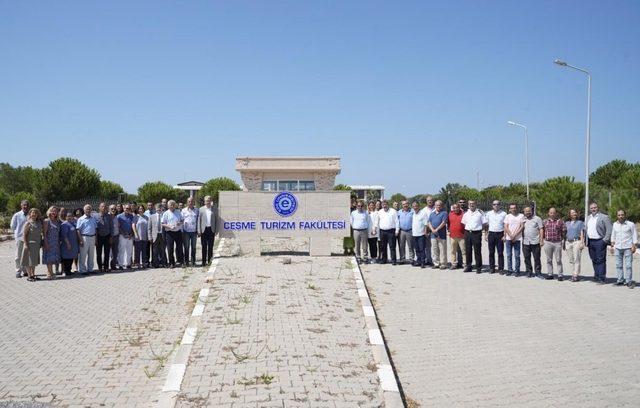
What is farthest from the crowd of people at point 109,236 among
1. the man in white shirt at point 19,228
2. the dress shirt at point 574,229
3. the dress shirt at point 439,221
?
the dress shirt at point 574,229

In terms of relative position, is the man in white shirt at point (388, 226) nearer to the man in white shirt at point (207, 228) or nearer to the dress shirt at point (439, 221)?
the dress shirt at point (439, 221)

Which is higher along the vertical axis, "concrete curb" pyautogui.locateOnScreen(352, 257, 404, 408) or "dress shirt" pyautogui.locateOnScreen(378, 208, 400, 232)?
"dress shirt" pyautogui.locateOnScreen(378, 208, 400, 232)

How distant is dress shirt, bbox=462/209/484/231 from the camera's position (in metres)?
12.2

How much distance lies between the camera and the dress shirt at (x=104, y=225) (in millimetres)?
12258

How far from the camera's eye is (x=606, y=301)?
9508 mm

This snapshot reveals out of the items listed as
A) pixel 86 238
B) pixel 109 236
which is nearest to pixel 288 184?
pixel 109 236

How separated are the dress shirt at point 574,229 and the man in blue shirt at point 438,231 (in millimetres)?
2821

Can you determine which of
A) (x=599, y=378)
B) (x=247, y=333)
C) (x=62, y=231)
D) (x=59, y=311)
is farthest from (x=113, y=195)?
(x=599, y=378)

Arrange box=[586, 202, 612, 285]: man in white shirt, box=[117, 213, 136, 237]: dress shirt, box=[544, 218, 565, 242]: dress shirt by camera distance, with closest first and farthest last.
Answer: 1. box=[586, 202, 612, 285]: man in white shirt
2. box=[544, 218, 565, 242]: dress shirt
3. box=[117, 213, 136, 237]: dress shirt

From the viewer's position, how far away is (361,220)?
1357cm

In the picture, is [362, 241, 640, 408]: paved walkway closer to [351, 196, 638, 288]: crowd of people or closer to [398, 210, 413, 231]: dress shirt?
[351, 196, 638, 288]: crowd of people

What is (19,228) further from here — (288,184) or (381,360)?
(288,184)

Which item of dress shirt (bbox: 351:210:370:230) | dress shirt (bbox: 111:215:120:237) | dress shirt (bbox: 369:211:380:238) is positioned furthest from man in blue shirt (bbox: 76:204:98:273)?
dress shirt (bbox: 369:211:380:238)

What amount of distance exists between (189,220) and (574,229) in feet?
30.5
